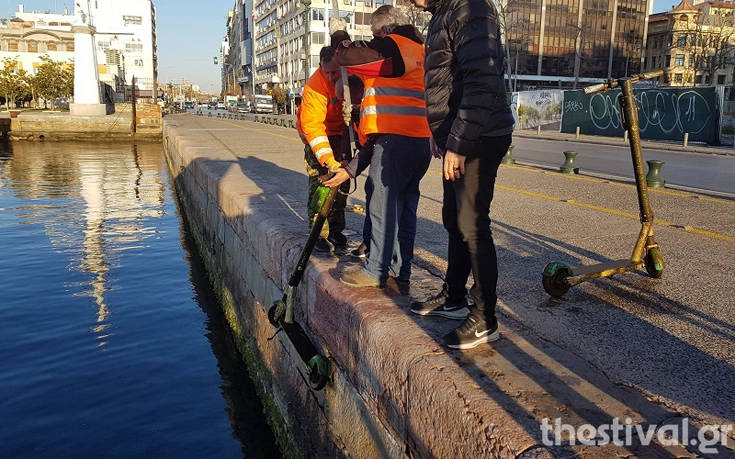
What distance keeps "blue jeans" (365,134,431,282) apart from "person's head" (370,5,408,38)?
0.65 m

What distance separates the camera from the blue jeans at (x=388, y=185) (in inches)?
147

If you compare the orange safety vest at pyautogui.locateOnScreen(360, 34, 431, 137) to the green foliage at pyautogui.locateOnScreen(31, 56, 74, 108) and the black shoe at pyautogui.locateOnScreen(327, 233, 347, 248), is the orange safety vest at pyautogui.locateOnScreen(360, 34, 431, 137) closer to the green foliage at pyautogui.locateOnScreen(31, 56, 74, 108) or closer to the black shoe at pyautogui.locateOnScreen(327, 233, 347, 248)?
the black shoe at pyautogui.locateOnScreen(327, 233, 347, 248)

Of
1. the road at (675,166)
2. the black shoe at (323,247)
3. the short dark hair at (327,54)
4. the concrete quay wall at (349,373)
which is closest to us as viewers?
the concrete quay wall at (349,373)

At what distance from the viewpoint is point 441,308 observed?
10.7ft

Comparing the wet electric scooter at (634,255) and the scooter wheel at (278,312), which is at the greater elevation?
the wet electric scooter at (634,255)

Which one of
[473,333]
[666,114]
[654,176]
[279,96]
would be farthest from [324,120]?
[279,96]

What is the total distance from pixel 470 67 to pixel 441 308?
128cm

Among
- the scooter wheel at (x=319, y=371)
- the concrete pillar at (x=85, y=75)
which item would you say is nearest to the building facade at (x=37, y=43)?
the concrete pillar at (x=85, y=75)

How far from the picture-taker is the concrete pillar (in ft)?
133

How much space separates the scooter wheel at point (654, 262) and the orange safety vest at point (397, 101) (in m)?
2.09

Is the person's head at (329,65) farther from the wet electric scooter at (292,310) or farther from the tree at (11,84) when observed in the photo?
the tree at (11,84)

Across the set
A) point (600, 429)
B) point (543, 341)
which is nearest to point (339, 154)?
point (543, 341)

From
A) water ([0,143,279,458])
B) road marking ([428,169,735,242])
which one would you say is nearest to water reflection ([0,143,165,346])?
water ([0,143,279,458])

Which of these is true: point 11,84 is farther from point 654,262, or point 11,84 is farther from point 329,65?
point 654,262
